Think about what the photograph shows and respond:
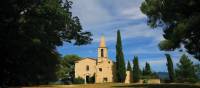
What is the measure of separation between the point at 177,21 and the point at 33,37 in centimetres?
1223

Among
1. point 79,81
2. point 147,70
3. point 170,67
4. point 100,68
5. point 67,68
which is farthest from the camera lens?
point 67,68

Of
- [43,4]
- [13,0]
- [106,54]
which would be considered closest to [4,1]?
[13,0]

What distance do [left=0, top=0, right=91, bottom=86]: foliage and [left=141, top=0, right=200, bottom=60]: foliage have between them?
6.86m

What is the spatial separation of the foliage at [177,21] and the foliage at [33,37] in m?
6.86

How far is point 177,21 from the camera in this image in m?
36.8

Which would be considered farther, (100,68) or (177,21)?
(100,68)

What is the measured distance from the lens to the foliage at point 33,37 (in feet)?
108

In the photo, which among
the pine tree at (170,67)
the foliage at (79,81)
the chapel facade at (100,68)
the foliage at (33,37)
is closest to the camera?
the foliage at (33,37)

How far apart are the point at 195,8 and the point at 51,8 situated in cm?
1236

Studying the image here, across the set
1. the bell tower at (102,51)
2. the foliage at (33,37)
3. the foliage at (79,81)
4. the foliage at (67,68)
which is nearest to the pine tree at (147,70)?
the bell tower at (102,51)

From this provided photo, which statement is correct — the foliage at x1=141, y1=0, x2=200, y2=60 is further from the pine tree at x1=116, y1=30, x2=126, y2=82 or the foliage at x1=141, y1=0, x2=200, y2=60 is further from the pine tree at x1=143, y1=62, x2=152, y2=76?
the pine tree at x1=143, y1=62, x2=152, y2=76

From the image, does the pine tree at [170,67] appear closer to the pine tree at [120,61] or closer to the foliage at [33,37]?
the pine tree at [120,61]

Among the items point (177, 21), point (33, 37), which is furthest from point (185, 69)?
point (33, 37)

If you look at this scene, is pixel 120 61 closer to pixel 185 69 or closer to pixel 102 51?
pixel 102 51
